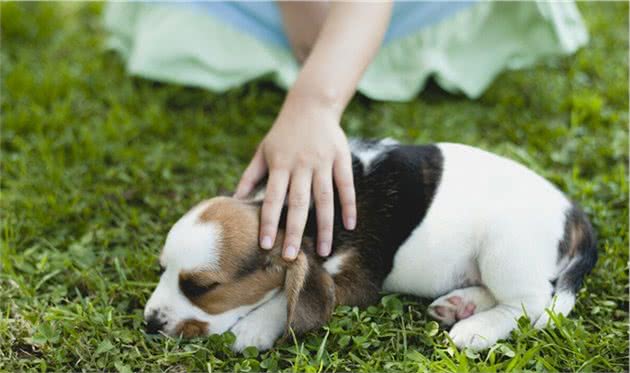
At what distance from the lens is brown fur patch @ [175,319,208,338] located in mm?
2807

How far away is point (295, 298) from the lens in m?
2.69

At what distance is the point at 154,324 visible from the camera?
2814 millimetres

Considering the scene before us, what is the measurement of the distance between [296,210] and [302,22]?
1.86 metres

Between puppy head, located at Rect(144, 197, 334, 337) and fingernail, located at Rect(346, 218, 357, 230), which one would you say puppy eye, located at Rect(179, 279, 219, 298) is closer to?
puppy head, located at Rect(144, 197, 334, 337)

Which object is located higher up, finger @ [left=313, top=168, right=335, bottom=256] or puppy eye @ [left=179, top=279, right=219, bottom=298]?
finger @ [left=313, top=168, right=335, bottom=256]

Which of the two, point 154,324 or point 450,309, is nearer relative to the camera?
point 154,324

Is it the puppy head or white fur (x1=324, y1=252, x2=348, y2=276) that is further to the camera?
white fur (x1=324, y1=252, x2=348, y2=276)

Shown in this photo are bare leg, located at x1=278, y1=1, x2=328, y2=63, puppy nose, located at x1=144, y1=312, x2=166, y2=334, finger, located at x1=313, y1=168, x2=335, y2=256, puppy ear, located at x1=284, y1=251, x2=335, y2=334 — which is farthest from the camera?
bare leg, located at x1=278, y1=1, x2=328, y2=63

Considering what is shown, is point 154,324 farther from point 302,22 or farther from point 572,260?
point 302,22

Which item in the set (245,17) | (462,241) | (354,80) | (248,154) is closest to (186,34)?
(245,17)

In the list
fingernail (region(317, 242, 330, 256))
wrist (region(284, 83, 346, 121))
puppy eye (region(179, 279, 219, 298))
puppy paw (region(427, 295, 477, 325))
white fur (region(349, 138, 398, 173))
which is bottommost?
puppy paw (region(427, 295, 477, 325))

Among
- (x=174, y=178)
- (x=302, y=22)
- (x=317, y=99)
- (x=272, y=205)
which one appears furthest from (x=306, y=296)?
(x=302, y=22)

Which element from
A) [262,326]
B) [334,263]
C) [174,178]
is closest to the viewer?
[262,326]

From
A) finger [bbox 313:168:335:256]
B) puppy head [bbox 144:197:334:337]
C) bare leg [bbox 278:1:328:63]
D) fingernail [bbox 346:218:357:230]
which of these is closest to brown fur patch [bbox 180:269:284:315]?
puppy head [bbox 144:197:334:337]
